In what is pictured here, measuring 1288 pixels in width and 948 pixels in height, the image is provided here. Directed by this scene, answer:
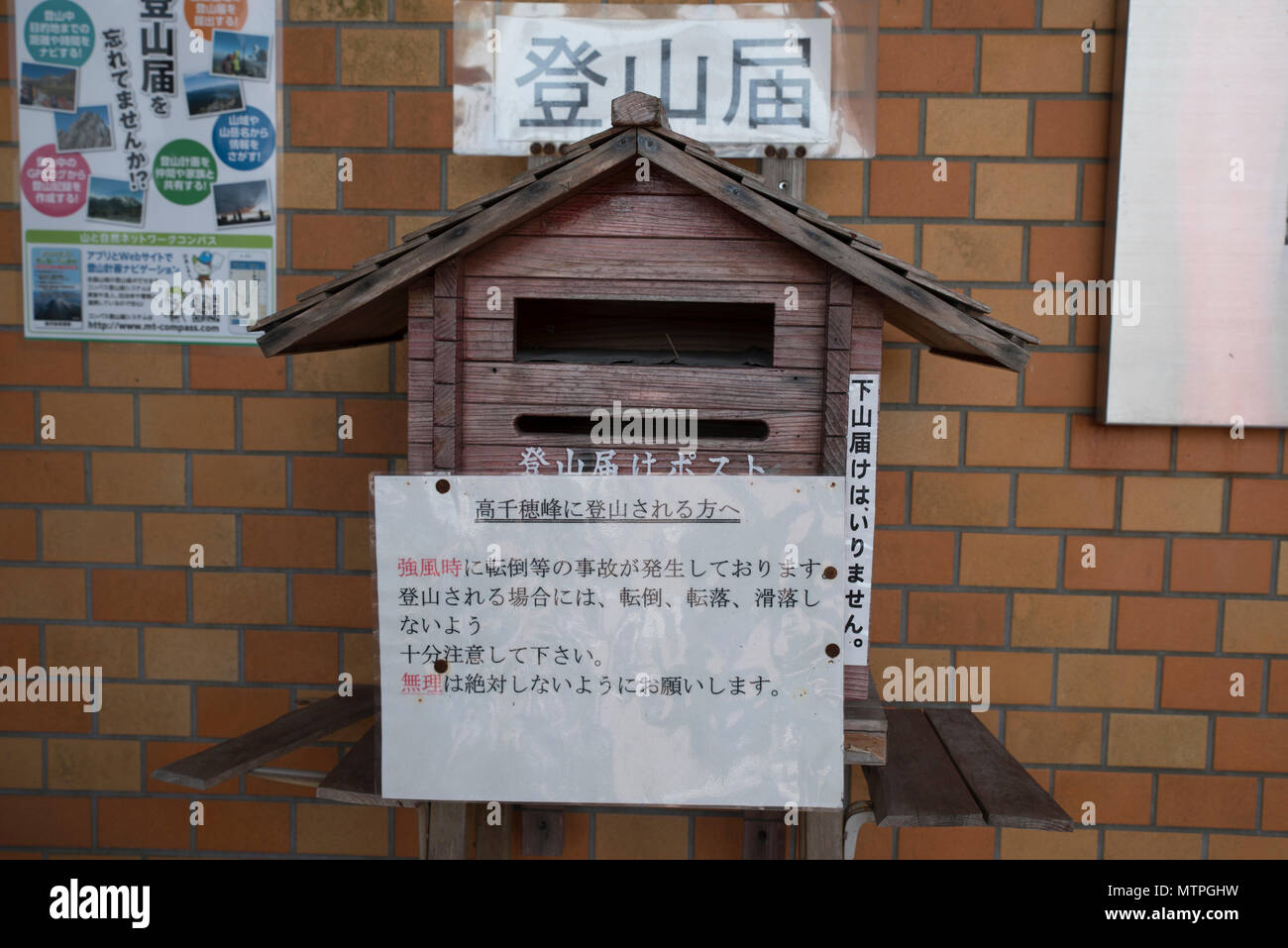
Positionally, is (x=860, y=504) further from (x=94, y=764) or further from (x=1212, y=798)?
(x=94, y=764)

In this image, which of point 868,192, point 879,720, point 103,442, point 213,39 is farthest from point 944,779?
point 213,39

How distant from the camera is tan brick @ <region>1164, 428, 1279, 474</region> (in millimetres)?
2533

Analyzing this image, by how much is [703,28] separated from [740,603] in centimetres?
155

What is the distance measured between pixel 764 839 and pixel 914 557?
0.88 metres

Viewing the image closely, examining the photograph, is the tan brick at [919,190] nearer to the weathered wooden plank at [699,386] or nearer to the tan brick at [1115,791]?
the weathered wooden plank at [699,386]

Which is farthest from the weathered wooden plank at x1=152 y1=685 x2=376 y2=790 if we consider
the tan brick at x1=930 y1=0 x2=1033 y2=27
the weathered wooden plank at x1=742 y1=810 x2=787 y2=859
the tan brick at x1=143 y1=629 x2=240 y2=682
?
the tan brick at x1=930 y1=0 x2=1033 y2=27

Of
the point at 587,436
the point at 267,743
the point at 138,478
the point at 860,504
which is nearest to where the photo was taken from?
the point at 587,436

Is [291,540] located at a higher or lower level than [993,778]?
higher

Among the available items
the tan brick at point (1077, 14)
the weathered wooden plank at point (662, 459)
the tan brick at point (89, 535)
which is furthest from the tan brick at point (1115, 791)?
the tan brick at point (89, 535)

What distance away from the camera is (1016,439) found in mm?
2566

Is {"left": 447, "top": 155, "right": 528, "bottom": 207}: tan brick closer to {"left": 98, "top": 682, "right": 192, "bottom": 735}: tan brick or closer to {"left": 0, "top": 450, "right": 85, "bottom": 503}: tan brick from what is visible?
{"left": 0, "top": 450, "right": 85, "bottom": 503}: tan brick

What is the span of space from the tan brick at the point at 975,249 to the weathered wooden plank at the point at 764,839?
61.1 inches

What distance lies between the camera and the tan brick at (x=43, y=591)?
107 inches

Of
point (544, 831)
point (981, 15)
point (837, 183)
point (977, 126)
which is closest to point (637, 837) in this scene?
point (544, 831)
